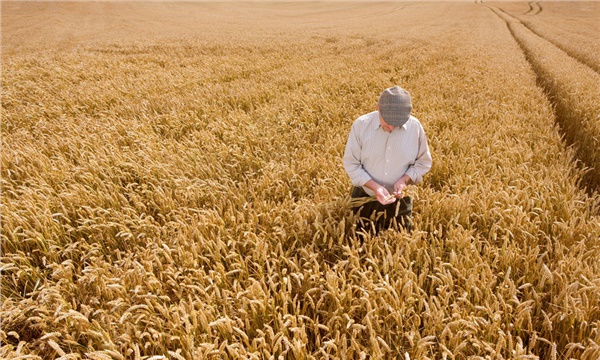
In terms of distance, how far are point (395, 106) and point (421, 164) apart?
0.71 metres

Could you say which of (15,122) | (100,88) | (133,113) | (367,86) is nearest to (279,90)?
(367,86)

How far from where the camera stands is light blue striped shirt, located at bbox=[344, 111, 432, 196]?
2.66 meters

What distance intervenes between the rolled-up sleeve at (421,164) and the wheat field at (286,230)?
34cm

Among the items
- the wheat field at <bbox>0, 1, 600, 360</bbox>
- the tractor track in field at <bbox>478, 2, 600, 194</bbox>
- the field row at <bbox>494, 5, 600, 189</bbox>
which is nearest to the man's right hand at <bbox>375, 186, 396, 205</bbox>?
the wheat field at <bbox>0, 1, 600, 360</bbox>

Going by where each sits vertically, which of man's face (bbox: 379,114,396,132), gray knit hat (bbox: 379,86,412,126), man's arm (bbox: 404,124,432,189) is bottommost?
man's arm (bbox: 404,124,432,189)

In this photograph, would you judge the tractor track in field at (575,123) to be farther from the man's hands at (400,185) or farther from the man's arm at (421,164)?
the man's hands at (400,185)

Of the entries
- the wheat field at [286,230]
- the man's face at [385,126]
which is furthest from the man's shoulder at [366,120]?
the wheat field at [286,230]

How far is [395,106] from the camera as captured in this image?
2.36m

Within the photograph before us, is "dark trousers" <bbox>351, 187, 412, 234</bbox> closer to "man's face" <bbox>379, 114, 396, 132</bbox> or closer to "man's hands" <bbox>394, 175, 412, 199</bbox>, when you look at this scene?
"man's hands" <bbox>394, 175, 412, 199</bbox>

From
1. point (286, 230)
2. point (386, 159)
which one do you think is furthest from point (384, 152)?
point (286, 230)

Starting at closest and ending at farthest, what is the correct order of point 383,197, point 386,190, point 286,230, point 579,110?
point 383,197 < point 386,190 < point 286,230 < point 579,110

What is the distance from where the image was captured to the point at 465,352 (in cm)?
179

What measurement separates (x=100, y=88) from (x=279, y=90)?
16.0 ft

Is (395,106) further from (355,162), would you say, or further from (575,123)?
(575,123)
